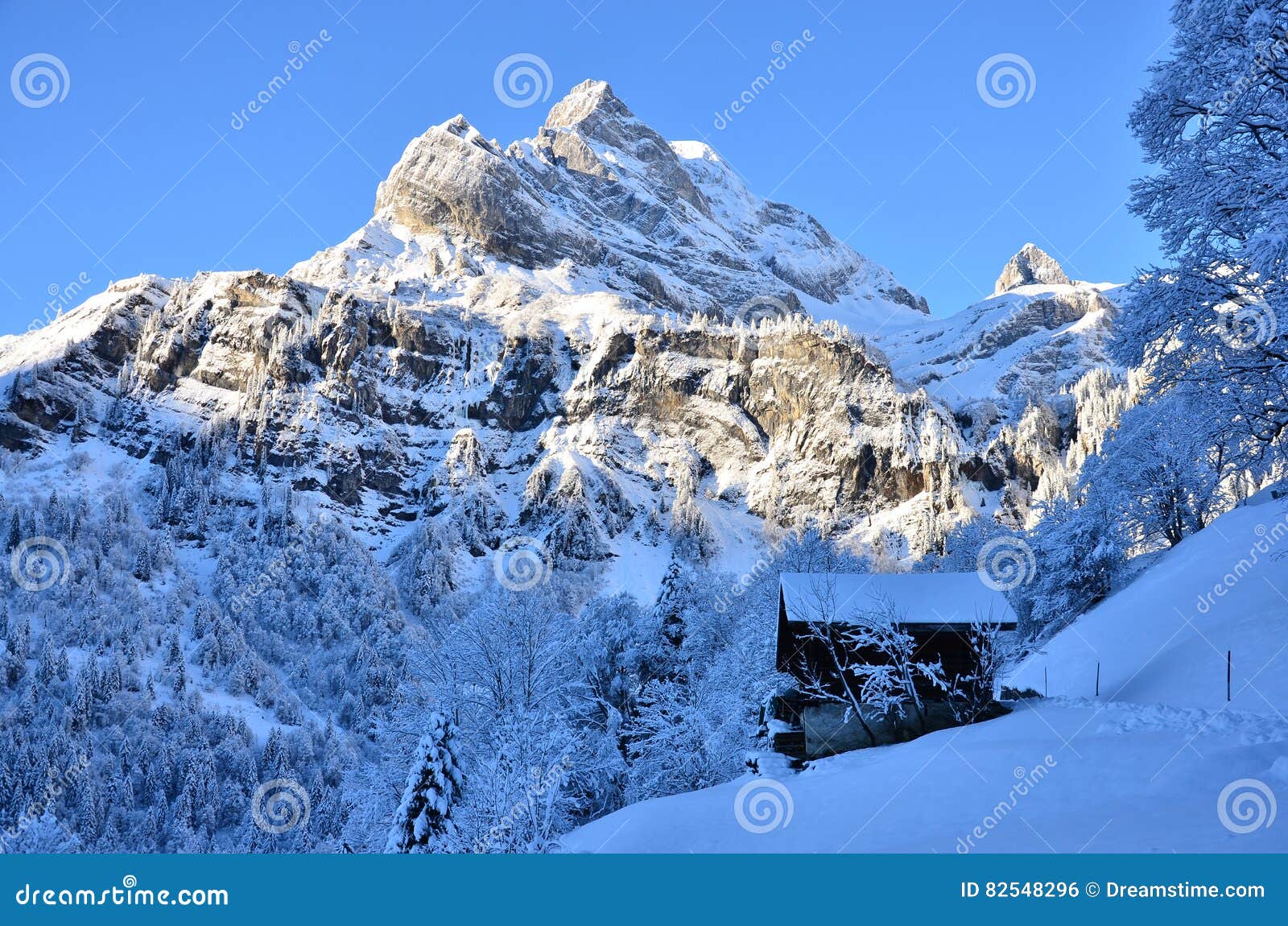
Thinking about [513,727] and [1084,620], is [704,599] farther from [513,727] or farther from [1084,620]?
[513,727]

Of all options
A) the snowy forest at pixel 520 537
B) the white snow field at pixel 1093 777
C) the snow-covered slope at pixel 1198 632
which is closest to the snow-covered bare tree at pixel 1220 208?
the snowy forest at pixel 520 537

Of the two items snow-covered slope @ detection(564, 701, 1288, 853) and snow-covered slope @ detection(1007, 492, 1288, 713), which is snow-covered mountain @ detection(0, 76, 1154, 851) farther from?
snow-covered slope @ detection(1007, 492, 1288, 713)

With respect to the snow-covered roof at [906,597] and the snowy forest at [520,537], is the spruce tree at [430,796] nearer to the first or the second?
the snowy forest at [520,537]

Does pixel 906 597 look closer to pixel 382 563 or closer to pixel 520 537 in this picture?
pixel 520 537

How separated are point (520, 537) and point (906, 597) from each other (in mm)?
155518

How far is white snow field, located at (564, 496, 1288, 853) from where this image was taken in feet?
31.1

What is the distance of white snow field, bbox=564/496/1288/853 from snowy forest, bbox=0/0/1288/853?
2417 mm

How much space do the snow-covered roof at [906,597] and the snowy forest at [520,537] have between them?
5.41 feet

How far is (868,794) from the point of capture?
42.3 ft

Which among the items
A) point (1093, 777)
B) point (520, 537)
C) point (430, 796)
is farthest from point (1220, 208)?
point (520, 537)

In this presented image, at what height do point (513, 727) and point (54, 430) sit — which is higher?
point (54, 430)

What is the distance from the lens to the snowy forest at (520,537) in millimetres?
13555

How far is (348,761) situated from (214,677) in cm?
2632

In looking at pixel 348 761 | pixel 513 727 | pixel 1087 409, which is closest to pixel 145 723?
pixel 348 761
